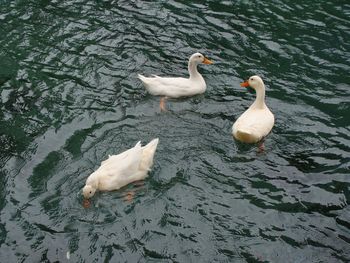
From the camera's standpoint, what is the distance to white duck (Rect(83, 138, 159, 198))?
8.95 metres

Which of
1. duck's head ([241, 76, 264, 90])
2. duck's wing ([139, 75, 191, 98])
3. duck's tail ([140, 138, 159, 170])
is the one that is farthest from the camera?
duck's wing ([139, 75, 191, 98])

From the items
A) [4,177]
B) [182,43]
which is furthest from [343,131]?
[4,177]

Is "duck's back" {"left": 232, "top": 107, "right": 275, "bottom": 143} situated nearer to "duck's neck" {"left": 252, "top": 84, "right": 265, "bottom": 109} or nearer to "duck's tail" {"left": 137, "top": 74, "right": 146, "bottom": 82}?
"duck's neck" {"left": 252, "top": 84, "right": 265, "bottom": 109}

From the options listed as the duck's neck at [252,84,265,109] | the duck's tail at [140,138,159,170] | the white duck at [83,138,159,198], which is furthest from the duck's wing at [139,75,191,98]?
the white duck at [83,138,159,198]

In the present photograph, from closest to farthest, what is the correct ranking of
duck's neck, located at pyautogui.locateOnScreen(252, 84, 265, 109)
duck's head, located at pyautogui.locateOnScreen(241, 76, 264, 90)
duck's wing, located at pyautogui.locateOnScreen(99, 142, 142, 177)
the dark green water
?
1. the dark green water
2. duck's wing, located at pyautogui.locateOnScreen(99, 142, 142, 177)
3. duck's neck, located at pyautogui.locateOnScreen(252, 84, 265, 109)
4. duck's head, located at pyautogui.locateOnScreen(241, 76, 264, 90)

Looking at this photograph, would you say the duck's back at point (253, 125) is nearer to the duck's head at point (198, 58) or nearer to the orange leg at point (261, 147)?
the orange leg at point (261, 147)

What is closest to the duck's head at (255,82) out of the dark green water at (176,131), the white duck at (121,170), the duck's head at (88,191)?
the dark green water at (176,131)

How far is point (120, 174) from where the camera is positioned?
9125 millimetres

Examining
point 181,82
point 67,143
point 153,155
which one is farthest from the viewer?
point 181,82

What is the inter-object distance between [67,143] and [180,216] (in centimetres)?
304

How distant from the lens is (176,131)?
10742 millimetres

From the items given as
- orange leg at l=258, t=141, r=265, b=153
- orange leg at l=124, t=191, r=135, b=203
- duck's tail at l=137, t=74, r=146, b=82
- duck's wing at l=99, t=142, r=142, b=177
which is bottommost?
orange leg at l=258, t=141, r=265, b=153

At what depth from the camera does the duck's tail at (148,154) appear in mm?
9469

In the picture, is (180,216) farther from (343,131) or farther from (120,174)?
(343,131)
